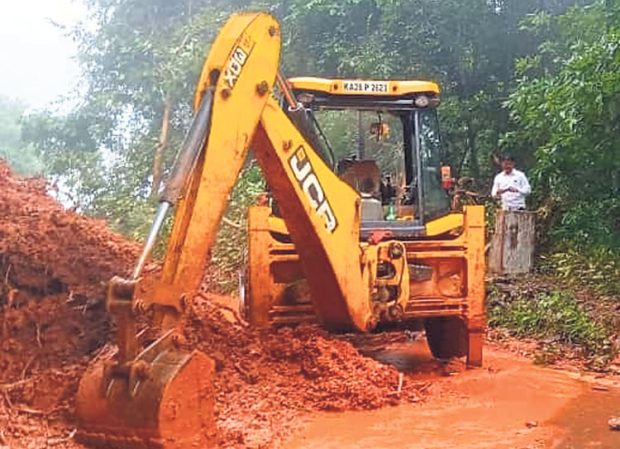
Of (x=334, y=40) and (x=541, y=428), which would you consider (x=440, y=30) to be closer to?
(x=334, y=40)

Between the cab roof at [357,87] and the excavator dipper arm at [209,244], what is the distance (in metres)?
1.58

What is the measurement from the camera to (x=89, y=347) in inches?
217

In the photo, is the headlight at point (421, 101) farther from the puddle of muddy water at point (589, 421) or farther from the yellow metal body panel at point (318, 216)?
the puddle of muddy water at point (589, 421)

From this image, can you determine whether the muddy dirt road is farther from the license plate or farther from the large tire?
the license plate

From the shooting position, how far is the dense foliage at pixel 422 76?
10414mm

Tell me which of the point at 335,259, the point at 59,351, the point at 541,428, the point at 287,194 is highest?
the point at 287,194

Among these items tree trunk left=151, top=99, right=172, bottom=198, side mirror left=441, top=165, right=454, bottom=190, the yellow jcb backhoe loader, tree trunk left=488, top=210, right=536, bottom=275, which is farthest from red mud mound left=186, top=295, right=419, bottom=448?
tree trunk left=151, top=99, right=172, bottom=198

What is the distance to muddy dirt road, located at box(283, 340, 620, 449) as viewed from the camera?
15.9ft

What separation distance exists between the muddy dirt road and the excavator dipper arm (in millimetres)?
842

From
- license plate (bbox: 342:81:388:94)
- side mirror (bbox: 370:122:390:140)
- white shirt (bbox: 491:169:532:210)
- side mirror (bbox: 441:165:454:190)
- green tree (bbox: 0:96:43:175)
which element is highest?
green tree (bbox: 0:96:43:175)

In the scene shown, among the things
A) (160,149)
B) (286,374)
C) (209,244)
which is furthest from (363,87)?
(160,149)

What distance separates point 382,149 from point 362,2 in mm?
5045

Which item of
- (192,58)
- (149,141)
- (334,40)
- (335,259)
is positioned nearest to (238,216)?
(334,40)

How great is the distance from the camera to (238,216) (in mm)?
14742
